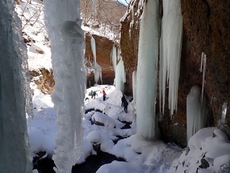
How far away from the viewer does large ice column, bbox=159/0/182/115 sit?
205 inches

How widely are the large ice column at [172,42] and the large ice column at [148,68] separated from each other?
440mm

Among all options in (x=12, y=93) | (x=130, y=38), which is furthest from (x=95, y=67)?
(x=12, y=93)

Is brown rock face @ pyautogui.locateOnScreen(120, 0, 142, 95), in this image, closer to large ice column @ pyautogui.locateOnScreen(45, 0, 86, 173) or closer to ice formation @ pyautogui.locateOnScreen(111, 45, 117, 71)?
ice formation @ pyautogui.locateOnScreen(111, 45, 117, 71)

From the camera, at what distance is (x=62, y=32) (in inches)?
110

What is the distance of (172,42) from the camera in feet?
17.5

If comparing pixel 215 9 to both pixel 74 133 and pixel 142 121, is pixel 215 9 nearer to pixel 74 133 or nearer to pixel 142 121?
pixel 74 133

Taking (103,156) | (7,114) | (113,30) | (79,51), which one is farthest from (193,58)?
(113,30)

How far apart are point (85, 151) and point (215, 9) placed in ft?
15.9

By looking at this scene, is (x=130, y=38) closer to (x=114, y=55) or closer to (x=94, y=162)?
(x=94, y=162)

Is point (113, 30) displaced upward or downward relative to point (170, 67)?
upward

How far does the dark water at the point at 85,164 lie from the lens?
608 centimetres

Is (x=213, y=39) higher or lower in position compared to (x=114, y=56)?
lower

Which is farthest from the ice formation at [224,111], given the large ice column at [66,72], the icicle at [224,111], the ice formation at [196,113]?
the large ice column at [66,72]

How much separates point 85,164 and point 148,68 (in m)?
3.05
